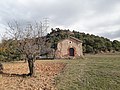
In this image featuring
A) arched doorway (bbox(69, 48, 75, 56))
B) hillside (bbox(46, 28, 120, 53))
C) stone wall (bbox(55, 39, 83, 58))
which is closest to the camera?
stone wall (bbox(55, 39, 83, 58))

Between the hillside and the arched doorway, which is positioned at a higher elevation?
the hillside

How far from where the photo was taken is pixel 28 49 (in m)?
14.3

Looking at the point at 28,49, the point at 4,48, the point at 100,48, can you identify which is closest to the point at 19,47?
the point at 28,49

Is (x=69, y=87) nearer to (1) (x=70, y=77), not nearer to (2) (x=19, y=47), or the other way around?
(1) (x=70, y=77)

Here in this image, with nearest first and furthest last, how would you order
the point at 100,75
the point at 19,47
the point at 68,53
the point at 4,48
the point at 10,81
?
1. the point at 10,81
2. the point at 100,75
3. the point at 19,47
4. the point at 4,48
5. the point at 68,53

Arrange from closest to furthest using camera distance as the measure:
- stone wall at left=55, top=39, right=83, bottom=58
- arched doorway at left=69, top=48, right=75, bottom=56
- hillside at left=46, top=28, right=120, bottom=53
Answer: stone wall at left=55, top=39, right=83, bottom=58
arched doorway at left=69, top=48, right=75, bottom=56
hillside at left=46, top=28, right=120, bottom=53

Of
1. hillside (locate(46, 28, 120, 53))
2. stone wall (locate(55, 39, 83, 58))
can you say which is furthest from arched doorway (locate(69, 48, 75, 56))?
hillside (locate(46, 28, 120, 53))

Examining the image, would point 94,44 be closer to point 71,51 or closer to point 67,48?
point 71,51

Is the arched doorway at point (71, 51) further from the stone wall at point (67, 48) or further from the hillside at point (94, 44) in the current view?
the hillside at point (94, 44)

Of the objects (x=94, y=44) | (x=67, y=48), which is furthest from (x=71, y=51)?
(x=94, y=44)

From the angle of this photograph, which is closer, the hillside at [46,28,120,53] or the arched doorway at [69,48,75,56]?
the arched doorway at [69,48,75,56]

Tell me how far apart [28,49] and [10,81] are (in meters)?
2.80

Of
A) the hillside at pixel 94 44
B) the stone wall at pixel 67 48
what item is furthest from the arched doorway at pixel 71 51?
the hillside at pixel 94 44

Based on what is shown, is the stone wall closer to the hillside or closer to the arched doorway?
the arched doorway
